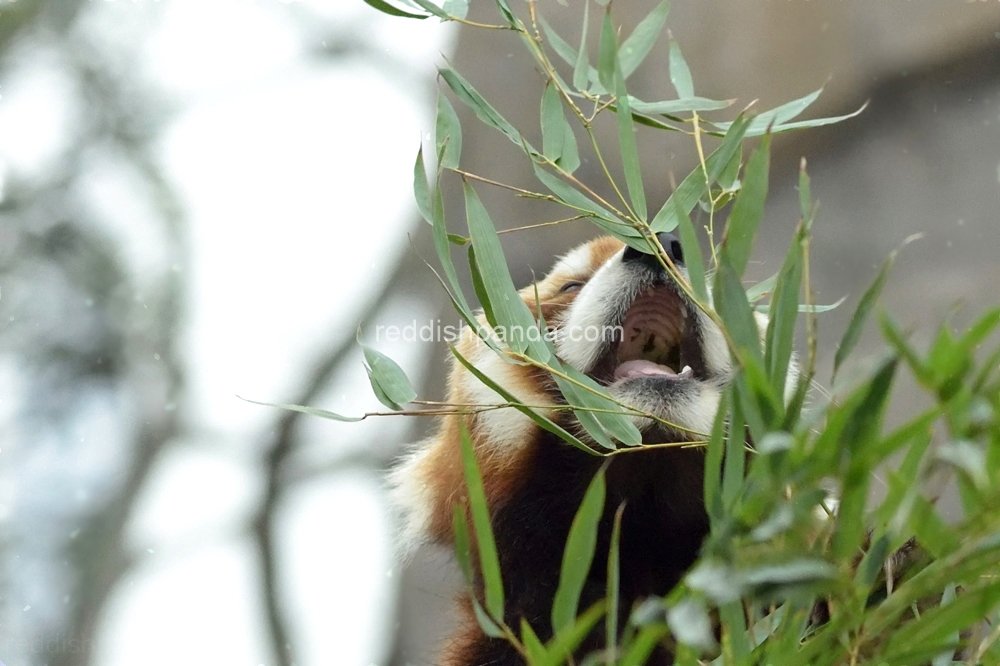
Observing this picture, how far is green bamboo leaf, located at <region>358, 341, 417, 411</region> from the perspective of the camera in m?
0.81

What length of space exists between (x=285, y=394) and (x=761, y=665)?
8.23ft

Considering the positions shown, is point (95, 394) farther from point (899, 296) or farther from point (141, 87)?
point (899, 296)

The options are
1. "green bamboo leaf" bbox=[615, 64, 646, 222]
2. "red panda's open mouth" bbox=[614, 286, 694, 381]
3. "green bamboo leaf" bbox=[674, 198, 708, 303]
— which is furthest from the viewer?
"red panda's open mouth" bbox=[614, 286, 694, 381]

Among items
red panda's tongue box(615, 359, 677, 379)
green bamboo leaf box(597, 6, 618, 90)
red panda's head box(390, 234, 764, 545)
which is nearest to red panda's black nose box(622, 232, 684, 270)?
red panda's head box(390, 234, 764, 545)

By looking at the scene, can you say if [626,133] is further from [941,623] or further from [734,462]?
[941,623]

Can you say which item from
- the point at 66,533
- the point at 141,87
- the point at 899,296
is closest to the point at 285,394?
the point at 66,533

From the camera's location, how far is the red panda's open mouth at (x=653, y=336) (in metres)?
1.31

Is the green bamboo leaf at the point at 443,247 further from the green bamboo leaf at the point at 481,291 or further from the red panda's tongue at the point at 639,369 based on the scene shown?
the red panda's tongue at the point at 639,369

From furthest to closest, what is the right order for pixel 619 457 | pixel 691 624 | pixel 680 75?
1. pixel 619 457
2. pixel 680 75
3. pixel 691 624

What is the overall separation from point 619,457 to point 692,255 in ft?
2.15

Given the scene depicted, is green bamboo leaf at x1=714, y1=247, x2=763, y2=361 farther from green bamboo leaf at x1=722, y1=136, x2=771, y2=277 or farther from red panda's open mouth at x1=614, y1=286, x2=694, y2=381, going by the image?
red panda's open mouth at x1=614, y1=286, x2=694, y2=381

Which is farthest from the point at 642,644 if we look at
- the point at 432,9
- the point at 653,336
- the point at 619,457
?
the point at 653,336

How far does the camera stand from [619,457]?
125cm

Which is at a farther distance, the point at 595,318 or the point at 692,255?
the point at 595,318
